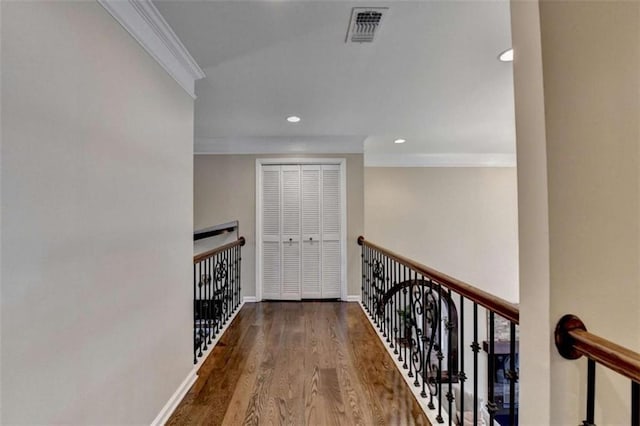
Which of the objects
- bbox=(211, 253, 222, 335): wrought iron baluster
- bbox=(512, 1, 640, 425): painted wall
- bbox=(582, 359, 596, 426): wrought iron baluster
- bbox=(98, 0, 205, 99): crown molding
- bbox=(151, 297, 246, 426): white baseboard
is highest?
bbox=(98, 0, 205, 99): crown molding

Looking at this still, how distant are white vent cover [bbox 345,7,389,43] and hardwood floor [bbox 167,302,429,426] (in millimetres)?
2230

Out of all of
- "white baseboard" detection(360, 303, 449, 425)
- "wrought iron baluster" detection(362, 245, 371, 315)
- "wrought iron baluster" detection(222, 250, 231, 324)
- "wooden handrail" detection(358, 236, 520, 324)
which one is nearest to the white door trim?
"wrought iron baluster" detection(362, 245, 371, 315)

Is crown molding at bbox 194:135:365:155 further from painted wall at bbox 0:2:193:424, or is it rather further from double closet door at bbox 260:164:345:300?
painted wall at bbox 0:2:193:424

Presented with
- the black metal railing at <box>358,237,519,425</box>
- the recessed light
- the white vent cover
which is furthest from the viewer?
the recessed light

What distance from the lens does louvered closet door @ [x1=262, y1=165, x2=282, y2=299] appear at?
4.58 m

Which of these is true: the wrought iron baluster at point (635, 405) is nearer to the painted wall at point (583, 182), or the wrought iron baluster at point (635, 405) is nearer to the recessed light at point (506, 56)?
the painted wall at point (583, 182)

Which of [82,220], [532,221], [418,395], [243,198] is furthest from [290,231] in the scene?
[532,221]

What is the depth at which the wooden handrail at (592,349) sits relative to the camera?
2.33ft

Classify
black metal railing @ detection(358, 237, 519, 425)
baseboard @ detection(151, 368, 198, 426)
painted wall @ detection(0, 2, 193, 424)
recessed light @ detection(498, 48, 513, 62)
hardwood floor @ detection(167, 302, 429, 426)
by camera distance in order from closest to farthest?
1. painted wall @ detection(0, 2, 193, 424)
2. black metal railing @ detection(358, 237, 519, 425)
3. baseboard @ detection(151, 368, 198, 426)
4. hardwood floor @ detection(167, 302, 429, 426)
5. recessed light @ detection(498, 48, 513, 62)

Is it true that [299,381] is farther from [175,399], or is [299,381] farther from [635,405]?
[635,405]

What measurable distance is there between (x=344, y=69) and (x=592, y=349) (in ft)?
6.84

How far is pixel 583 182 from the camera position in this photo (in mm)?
875

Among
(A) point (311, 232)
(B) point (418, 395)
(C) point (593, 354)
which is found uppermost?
(A) point (311, 232)

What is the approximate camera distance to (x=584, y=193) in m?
0.88
